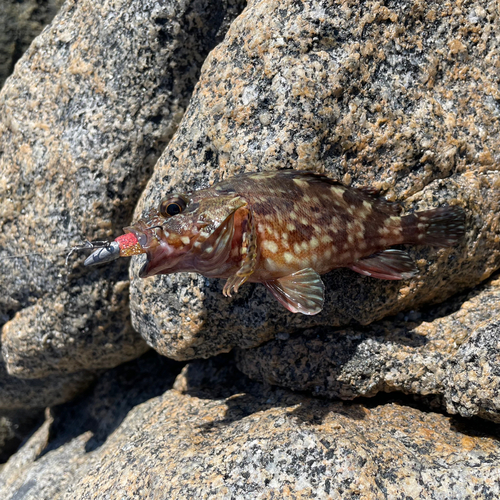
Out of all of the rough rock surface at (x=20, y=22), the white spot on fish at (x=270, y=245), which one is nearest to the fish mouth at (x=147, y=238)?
the white spot on fish at (x=270, y=245)

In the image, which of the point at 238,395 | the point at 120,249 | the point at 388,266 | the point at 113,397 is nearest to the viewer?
the point at 120,249

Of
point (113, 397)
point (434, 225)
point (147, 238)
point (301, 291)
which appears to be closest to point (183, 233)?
point (147, 238)

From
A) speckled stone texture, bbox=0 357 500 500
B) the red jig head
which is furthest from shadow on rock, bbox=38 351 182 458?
the red jig head

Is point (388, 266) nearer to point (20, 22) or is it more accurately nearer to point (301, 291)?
point (301, 291)

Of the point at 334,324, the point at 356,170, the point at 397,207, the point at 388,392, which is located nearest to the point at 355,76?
the point at 356,170

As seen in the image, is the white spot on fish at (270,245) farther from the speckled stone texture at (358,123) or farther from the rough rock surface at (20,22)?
the rough rock surface at (20,22)

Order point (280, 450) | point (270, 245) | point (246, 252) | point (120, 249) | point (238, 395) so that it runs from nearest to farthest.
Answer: point (120, 249), point (246, 252), point (270, 245), point (280, 450), point (238, 395)
